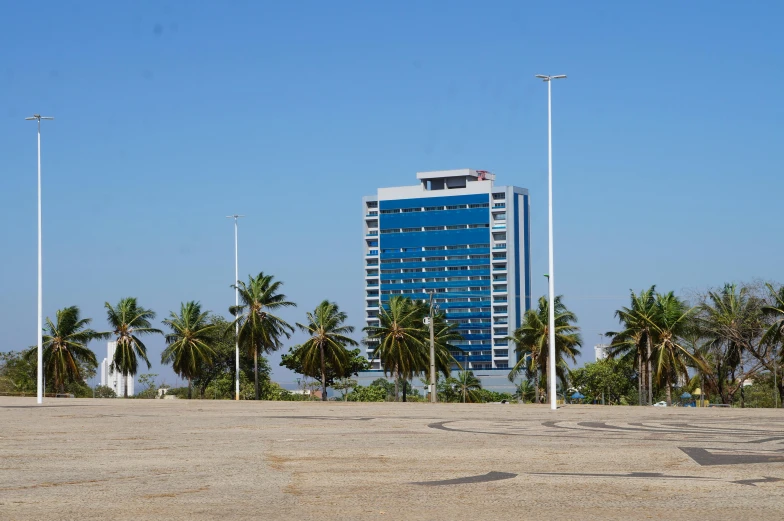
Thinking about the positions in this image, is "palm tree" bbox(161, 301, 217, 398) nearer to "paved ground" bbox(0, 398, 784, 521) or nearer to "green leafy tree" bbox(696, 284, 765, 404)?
"green leafy tree" bbox(696, 284, 765, 404)

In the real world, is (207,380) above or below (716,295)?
below

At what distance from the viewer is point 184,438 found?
17.9 m

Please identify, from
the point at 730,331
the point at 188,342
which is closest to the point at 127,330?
the point at 188,342

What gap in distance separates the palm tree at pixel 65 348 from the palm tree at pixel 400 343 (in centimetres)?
2073

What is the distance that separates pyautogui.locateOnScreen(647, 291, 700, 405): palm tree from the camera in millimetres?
66625

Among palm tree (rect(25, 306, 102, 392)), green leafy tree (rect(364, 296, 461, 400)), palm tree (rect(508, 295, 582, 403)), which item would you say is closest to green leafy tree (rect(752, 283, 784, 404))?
palm tree (rect(508, 295, 582, 403))

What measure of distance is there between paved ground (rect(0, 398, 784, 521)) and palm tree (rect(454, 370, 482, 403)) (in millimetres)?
83221

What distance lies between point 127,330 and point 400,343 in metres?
20.2

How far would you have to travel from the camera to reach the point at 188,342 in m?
75.2

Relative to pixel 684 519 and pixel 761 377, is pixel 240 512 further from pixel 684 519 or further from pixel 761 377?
pixel 761 377

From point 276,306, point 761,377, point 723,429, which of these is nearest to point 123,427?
point 723,429

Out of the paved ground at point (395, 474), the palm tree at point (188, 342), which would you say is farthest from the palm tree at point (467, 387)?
the paved ground at point (395, 474)

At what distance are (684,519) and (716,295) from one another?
6890 centimetres

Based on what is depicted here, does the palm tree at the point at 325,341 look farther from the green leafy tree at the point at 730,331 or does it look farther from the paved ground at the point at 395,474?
the paved ground at the point at 395,474
